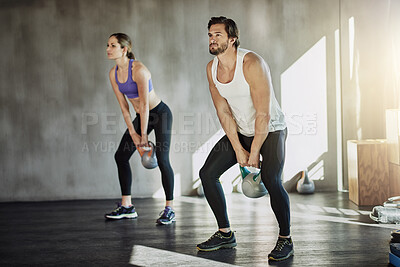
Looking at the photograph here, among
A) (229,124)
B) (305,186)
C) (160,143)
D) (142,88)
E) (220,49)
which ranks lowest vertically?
(305,186)

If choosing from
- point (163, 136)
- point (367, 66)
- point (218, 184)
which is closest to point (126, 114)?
point (163, 136)

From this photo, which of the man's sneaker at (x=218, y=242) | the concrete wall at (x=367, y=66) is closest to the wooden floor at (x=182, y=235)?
the man's sneaker at (x=218, y=242)

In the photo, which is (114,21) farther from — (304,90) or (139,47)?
(304,90)

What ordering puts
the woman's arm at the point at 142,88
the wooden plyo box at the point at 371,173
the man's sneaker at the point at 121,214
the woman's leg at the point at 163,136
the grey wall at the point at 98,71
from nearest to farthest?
the woman's arm at the point at 142,88 → the woman's leg at the point at 163,136 → the man's sneaker at the point at 121,214 → the wooden plyo box at the point at 371,173 → the grey wall at the point at 98,71

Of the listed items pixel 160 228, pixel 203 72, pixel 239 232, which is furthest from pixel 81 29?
pixel 239 232

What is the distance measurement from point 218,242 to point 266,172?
22.2 inches

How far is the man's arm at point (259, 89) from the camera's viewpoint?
8.86 feet

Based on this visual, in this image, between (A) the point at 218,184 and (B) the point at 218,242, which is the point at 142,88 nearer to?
(A) the point at 218,184

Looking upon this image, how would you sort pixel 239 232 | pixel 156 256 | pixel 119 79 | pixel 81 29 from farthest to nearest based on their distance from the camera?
pixel 81 29, pixel 119 79, pixel 239 232, pixel 156 256

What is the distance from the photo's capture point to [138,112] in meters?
3.86

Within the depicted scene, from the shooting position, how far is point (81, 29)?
197 inches

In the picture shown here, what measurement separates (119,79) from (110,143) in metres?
1.39

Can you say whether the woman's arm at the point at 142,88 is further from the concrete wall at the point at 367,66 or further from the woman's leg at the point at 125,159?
the concrete wall at the point at 367,66

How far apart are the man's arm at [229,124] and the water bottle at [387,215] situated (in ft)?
4.47
